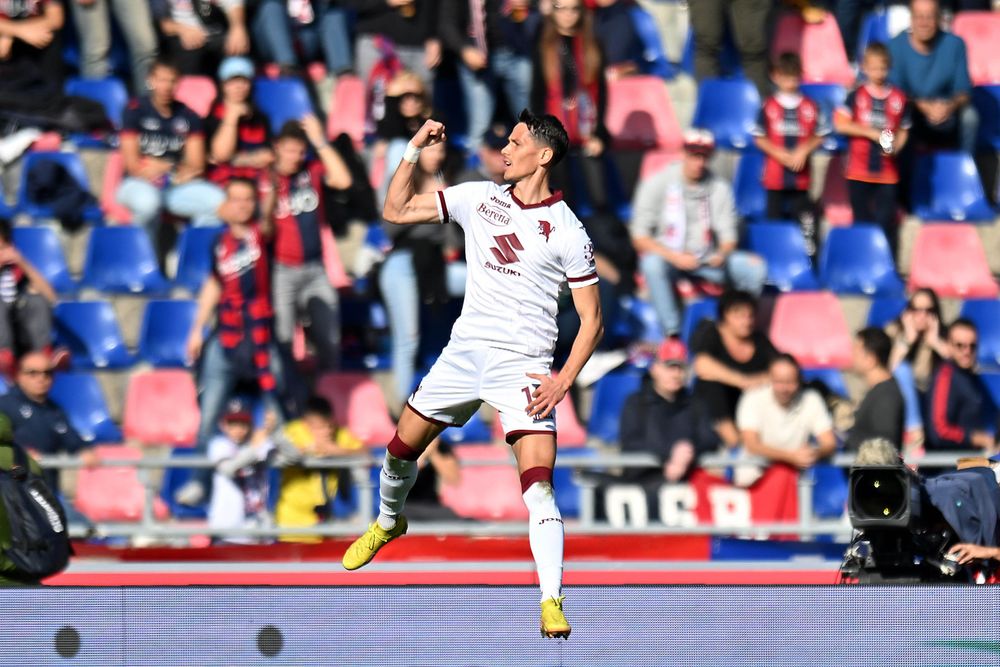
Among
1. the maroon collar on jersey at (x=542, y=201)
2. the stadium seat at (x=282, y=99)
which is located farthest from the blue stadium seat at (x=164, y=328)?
the maroon collar on jersey at (x=542, y=201)

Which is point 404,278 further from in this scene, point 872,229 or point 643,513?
point 872,229

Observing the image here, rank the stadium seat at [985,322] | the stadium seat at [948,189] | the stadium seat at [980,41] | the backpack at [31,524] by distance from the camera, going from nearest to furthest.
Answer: the backpack at [31,524] < the stadium seat at [985,322] < the stadium seat at [948,189] < the stadium seat at [980,41]

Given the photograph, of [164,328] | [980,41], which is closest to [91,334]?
[164,328]

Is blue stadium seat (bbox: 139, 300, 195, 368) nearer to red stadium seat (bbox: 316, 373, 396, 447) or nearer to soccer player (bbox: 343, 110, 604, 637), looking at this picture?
red stadium seat (bbox: 316, 373, 396, 447)

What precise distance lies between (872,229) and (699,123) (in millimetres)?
1318

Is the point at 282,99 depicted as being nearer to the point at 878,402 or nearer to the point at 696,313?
the point at 696,313

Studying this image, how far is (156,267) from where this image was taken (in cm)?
1139

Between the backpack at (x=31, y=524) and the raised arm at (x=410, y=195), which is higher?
the raised arm at (x=410, y=195)

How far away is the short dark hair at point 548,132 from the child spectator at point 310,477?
322cm

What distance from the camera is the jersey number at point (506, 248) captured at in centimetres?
688

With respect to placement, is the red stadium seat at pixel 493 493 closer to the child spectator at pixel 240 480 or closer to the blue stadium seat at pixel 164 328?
the child spectator at pixel 240 480

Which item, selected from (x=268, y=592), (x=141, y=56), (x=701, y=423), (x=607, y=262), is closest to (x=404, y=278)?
(x=607, y=262)

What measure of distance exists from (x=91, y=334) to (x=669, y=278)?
3.47 m

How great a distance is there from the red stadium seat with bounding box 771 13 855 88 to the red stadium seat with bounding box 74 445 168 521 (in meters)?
5.19
